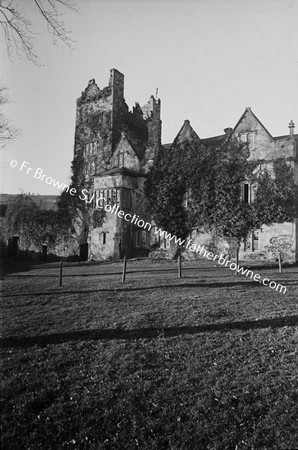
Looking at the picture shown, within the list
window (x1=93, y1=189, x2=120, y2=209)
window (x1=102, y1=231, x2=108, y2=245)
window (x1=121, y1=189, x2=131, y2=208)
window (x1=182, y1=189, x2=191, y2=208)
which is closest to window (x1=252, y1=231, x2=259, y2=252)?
window (x1=182, y1=189, x2=191, y2=208)

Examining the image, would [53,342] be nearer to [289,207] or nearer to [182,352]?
[182,352]

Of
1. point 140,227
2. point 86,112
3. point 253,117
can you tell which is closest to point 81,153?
point 86,112

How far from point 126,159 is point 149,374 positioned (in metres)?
27.9

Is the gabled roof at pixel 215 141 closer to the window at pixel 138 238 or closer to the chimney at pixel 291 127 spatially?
the chimney at pixel 291 127

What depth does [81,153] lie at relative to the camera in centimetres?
3728

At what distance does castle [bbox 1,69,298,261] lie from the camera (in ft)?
86.6

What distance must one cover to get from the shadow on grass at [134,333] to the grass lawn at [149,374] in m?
0.03

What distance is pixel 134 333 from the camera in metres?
9.27

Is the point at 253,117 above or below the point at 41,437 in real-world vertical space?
Answer: above

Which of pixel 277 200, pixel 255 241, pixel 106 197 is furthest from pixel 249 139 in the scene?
pixel 106 197

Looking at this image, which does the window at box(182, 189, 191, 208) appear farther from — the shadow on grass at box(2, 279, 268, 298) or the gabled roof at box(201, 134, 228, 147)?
Answer: the shadow on grass at box(2, 279, 268, 298)

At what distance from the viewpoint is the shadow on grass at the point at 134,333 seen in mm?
8672

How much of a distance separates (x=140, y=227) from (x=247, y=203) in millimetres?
10156

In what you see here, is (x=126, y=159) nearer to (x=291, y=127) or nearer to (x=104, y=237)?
(x=104, y=237)
